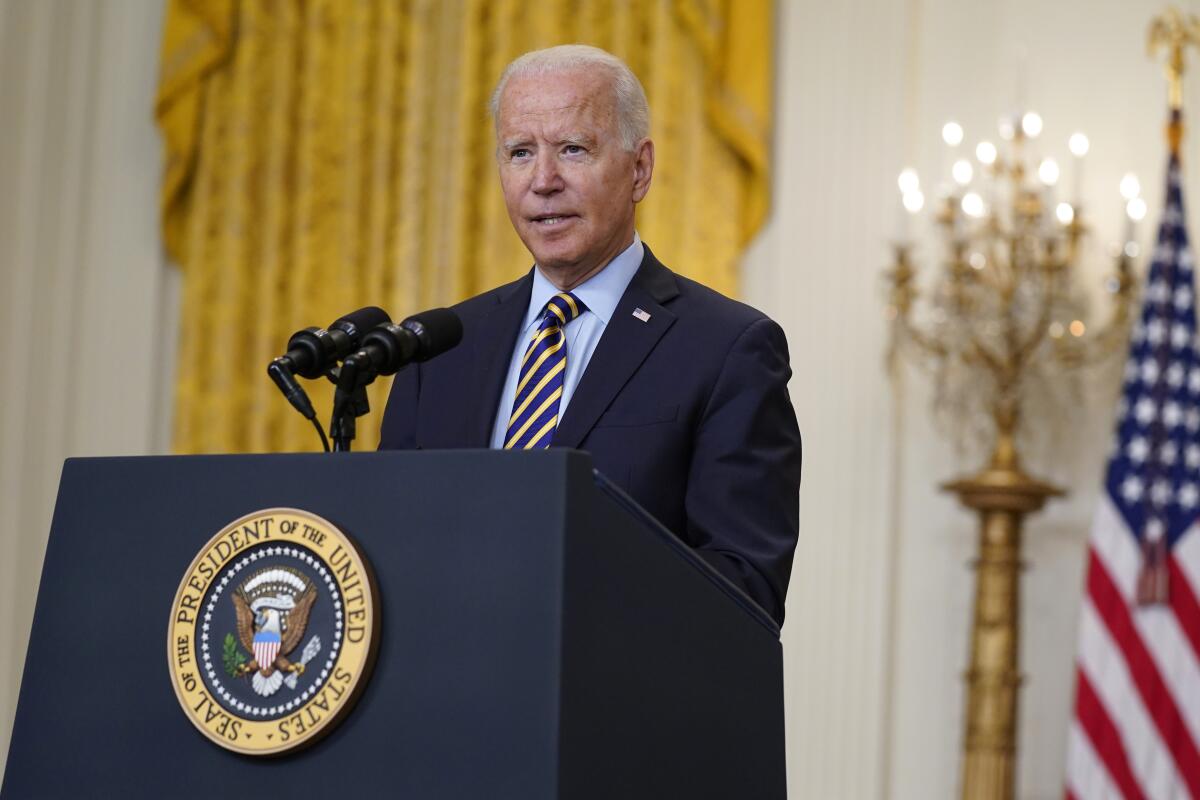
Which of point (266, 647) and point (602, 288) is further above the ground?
point (602, 288)

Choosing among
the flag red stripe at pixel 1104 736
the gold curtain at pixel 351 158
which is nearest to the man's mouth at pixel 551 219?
the flag red stripe at pixel 1104 736

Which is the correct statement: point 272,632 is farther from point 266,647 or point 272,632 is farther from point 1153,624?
point 1153,624

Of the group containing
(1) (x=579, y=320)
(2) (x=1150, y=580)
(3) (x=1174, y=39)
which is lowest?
(2) (x=1150, y=580)

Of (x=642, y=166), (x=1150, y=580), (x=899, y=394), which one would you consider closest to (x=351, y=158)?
(x=899, y=394)

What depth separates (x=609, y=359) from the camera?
248cm

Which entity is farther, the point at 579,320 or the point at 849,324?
the point at 849,324

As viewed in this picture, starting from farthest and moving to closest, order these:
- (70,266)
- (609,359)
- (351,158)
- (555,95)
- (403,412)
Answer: (351,158)
(70,266)
(403,412)
(555,95)
(609,359)

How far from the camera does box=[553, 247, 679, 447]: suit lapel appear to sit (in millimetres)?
2396

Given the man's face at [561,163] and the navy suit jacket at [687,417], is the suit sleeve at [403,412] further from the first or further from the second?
the man's face at [561,163]

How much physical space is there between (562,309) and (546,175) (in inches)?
8.6

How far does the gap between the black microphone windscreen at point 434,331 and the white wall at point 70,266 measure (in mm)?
4467

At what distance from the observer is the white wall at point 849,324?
613 centimetres

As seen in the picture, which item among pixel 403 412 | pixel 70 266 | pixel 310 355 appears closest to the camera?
pixel 310 355

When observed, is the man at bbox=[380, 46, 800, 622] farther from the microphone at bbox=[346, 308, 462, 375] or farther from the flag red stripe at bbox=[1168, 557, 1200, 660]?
the flag red stripe at bbox=[1168, 557, 1200, 660]
